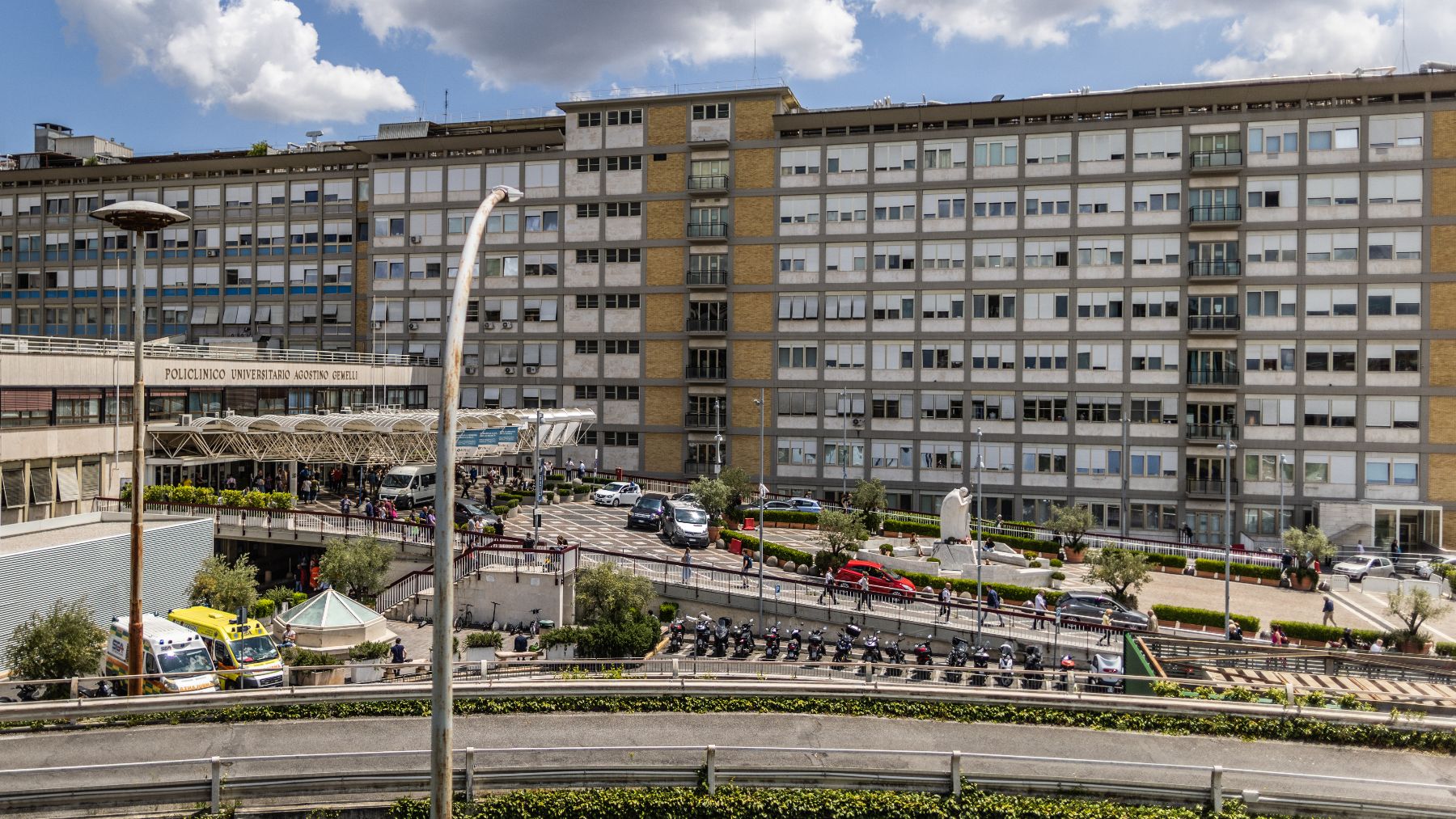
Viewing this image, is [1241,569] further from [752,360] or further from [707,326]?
[707,326]

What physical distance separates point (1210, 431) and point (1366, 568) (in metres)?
12.5

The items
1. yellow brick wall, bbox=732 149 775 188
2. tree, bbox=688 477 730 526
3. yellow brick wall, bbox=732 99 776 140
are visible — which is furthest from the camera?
yellow brick wall, bbox=732 149 775 188

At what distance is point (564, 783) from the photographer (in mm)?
14430

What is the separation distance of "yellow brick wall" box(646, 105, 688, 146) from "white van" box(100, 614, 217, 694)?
49.3 meters

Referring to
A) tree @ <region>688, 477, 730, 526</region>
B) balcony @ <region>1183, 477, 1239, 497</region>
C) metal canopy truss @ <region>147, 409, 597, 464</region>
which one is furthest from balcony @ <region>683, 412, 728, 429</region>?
balcony @ <region>1183, 477, 1239, 497</region>

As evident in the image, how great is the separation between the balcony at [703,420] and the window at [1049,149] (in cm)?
2504

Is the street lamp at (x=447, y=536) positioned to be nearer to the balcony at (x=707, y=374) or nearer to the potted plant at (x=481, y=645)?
the potted plant at (x=481, y=645)

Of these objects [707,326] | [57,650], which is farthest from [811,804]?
[707,326]

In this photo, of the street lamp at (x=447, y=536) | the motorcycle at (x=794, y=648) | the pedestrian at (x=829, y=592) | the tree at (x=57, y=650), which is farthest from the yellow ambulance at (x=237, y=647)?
the pedestrian at (x=829, y=592)

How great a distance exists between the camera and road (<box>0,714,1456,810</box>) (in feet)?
48.9

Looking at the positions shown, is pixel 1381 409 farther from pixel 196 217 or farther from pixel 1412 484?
pixel 196 217

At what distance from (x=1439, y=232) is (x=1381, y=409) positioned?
33.7 ft

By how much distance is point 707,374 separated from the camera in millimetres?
65688

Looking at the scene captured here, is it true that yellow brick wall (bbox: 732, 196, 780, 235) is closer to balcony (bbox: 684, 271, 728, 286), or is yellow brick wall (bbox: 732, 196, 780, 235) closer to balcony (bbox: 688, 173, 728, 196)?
balcony (bbox: 688, 173, 728, 196)
